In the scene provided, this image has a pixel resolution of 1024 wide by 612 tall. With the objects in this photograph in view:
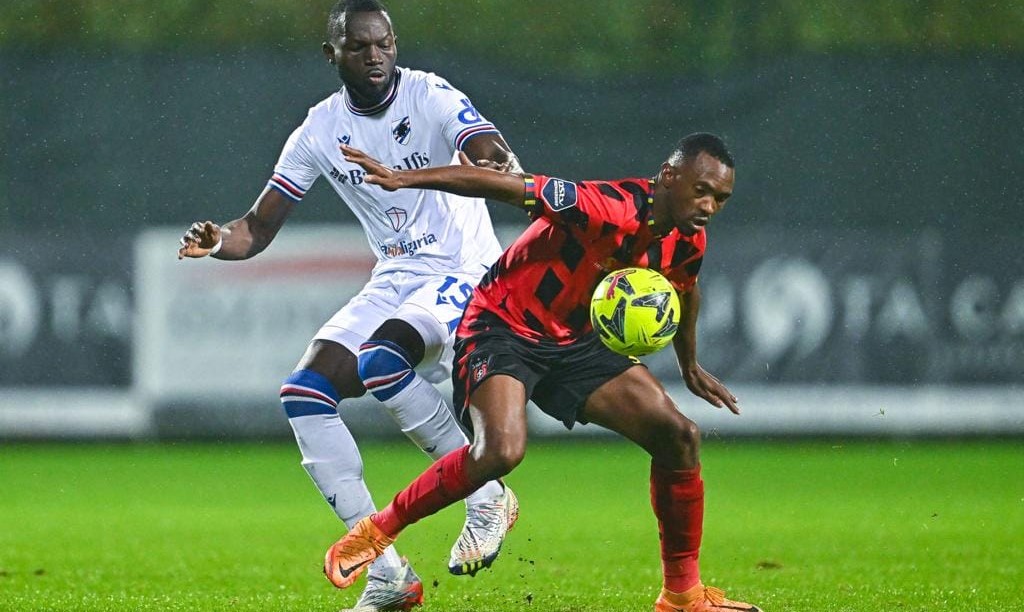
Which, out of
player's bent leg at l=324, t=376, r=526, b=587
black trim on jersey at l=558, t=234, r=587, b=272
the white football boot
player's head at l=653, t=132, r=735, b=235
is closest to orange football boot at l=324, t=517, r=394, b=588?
player's bent leg at l=324, t=376, r=526, b=587

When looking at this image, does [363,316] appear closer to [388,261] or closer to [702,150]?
[388,261]

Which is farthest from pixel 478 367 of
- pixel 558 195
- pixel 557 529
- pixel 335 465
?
pixel 557 529

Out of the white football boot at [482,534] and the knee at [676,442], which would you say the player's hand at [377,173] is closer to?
the knee at [676,442]

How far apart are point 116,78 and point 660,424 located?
8757 mm

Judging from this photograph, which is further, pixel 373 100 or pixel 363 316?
pixel 373 100

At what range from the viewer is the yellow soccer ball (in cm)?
546

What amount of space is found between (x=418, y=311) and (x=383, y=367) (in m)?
0.35

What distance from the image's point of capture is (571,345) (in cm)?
580

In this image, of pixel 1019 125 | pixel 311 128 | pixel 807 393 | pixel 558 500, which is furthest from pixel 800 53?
pixel 311 128

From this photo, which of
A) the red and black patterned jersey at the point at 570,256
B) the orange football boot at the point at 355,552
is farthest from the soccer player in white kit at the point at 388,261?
the red and black patterned jersey at the point at 570,256

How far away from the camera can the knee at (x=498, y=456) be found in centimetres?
543

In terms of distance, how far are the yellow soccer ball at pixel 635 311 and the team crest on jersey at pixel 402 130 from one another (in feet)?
4.74

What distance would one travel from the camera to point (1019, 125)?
1261 centimetres

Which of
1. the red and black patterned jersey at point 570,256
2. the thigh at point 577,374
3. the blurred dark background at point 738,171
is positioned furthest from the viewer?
the blurred dark background at point 738,171
